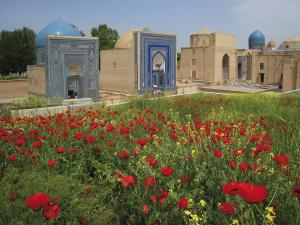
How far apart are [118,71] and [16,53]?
52.6 feet

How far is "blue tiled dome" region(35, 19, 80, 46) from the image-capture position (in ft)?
56.1

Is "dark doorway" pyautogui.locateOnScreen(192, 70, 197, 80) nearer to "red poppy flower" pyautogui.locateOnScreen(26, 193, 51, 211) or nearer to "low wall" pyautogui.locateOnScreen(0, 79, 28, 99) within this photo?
"low wall" pyautogui.locateOnScreen(0, 79, 28, 99)

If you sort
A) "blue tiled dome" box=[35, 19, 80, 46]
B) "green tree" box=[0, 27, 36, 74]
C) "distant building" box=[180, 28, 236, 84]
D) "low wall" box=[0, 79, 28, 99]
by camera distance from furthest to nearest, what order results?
1. "green tree" box=[0, 27, 36, 74]
2. "distant building" box=[180, 28, 236, 84]
3. "low wall" box=[0, 79, 28, 99]
4. "blue tiled dome" box=[35, 19, 80, 46]

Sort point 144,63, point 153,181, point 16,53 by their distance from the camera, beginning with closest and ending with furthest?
point 153,181
point 144,63
point 16,53

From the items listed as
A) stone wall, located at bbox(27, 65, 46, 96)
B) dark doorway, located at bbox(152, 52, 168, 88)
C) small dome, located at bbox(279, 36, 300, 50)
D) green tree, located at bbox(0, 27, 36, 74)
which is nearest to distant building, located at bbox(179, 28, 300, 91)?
small dome, located at bbox(279, 36, 300, 50)

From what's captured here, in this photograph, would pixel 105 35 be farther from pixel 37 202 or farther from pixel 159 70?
pixel 37 202

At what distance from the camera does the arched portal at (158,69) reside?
19.5 metres

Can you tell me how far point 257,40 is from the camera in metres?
34.8

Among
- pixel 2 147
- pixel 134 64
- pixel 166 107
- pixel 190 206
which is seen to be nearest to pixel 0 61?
pixel 134 64

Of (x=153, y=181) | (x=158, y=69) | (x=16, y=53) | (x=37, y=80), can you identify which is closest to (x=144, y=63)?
(x=158, y=69)

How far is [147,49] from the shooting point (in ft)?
61.6

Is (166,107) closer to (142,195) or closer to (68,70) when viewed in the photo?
(142,195)

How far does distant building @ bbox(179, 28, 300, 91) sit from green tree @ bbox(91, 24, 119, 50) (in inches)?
404

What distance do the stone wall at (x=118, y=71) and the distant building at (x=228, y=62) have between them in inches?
333
